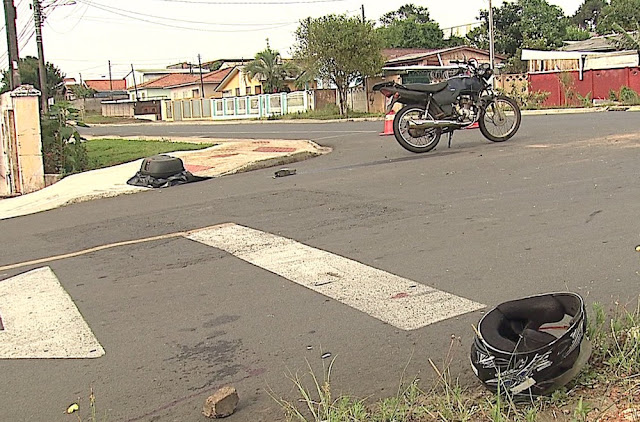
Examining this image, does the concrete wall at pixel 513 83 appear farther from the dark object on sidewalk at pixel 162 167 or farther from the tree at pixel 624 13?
the dark object on sidewalk at pixel 162 167

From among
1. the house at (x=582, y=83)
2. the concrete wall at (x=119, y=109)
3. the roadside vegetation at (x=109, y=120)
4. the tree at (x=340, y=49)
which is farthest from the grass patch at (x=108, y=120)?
the house at (x=582, y=83)

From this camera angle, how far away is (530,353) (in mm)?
3291

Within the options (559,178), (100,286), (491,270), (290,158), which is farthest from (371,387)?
(290,158)

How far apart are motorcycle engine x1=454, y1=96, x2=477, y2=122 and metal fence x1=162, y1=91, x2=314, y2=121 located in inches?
1378

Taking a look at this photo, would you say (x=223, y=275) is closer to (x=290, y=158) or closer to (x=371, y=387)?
(x=371, y=387)

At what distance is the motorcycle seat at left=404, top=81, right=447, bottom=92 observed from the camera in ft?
40.9

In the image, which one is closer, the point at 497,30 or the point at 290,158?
the point at 290,158

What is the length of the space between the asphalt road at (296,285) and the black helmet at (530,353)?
343 mm

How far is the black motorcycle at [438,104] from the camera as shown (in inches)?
491

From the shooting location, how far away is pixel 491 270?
18.2 feet

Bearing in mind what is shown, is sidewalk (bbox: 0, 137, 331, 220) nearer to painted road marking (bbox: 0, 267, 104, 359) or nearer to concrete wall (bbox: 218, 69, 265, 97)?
painted road marking (bbox: 0, 267, 104, 359)

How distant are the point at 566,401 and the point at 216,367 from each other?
186cm

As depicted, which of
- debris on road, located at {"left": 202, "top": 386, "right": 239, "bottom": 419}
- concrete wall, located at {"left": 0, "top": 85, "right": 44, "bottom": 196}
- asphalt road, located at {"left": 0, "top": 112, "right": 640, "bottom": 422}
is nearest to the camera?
debris on road, located at {"left": 202, "top": 386, "right": 239, "bottom": 419}

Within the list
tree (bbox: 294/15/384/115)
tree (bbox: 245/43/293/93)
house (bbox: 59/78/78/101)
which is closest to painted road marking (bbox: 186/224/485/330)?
tree (bbox: 294/15/384/115)
